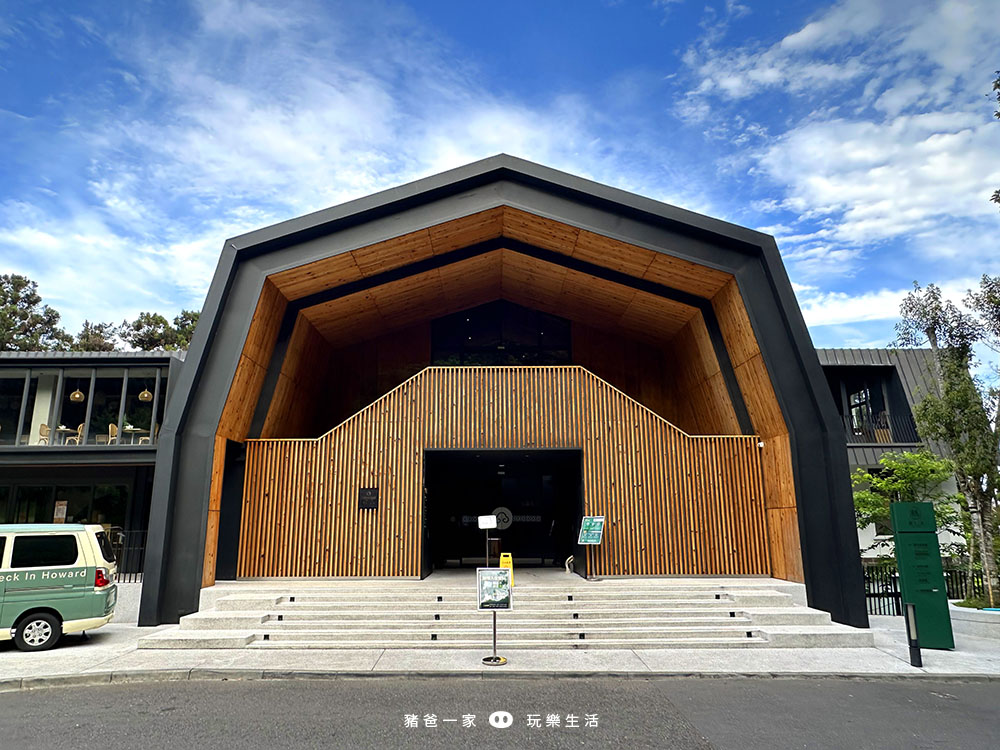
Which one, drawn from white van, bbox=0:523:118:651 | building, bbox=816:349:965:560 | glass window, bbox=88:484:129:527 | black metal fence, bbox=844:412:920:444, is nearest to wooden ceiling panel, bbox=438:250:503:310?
white van, bbox=0:523:118:651

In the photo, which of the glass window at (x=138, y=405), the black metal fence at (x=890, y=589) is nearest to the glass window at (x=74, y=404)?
the glass window at (x=138, y=405)

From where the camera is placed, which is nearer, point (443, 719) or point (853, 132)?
point (443, 719)

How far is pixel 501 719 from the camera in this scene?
17.5 ft

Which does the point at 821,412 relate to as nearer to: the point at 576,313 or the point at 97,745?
the point at 576,313

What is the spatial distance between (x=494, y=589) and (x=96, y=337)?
35.2 m

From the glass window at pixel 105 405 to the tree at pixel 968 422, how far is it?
17489 mm

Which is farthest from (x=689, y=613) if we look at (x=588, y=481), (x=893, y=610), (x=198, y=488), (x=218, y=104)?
(x=218, y=104)

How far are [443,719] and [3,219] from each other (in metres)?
23.6

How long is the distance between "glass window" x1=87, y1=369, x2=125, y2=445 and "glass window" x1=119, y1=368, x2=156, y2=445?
0.79ft

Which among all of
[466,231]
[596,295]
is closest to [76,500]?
[466,231]

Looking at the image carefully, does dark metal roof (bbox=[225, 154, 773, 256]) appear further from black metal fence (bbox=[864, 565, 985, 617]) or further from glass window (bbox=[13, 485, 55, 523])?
glass window (bbox=[13, 485, 55, 523])

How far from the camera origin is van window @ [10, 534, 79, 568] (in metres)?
8.06

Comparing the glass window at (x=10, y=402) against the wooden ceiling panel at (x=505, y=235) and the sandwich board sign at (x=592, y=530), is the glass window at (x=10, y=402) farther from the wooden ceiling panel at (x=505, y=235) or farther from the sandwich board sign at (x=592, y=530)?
the sandwich board sign at (x=592, y=530)

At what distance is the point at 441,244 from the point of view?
472 inches
